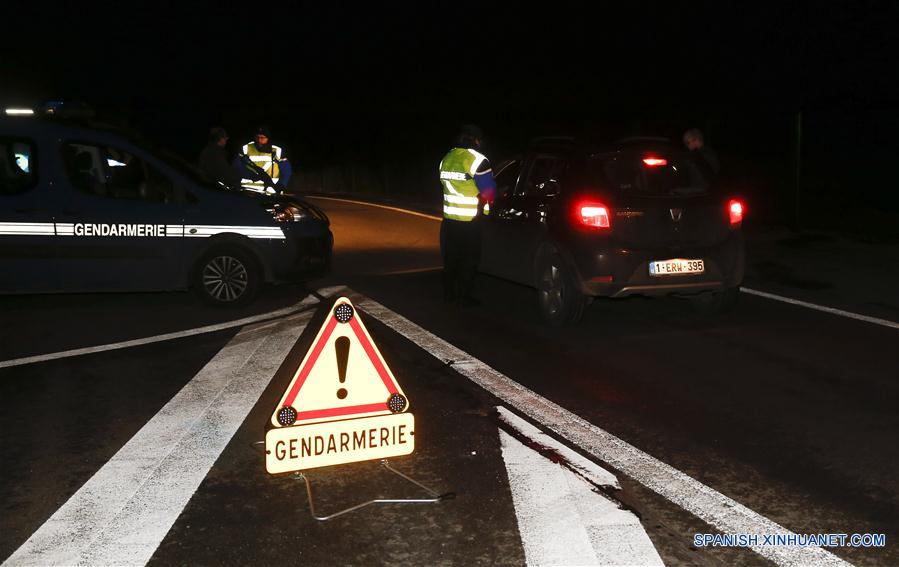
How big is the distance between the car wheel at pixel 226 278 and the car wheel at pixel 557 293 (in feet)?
9.96

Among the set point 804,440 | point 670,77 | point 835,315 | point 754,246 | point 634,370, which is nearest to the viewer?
point 804,440

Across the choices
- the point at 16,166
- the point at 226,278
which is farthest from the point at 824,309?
the point at 16,166

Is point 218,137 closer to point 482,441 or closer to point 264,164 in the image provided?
point 264,164

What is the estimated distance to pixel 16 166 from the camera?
9938mm

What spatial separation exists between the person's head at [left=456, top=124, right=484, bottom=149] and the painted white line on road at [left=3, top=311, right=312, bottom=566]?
330cm

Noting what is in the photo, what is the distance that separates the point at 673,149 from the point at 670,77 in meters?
26.0

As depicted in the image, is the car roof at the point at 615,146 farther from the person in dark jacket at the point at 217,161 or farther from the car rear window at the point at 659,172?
the person in dark jacket at the point at 217,161

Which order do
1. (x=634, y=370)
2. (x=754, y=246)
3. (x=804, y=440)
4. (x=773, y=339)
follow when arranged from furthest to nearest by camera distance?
1. (x=754, y=246)
2. (x=773, y=339)
3. (x=634, y=370)
4. (x=804, y=440)

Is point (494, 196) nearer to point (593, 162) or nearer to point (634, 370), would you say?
point (593, 162)

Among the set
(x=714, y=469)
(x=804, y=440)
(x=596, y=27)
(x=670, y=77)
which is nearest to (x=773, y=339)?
(x=804, y=440)

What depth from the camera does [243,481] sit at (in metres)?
5.08

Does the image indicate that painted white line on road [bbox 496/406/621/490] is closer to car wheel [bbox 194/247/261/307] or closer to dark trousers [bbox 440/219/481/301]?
dark trousers [bbox 440/219/481/301]

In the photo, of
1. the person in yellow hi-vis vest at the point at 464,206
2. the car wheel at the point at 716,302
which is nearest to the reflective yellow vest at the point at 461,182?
Answer: the person in yellow hi-vis vest at the point at 464,206

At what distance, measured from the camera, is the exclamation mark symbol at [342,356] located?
4832 mm
